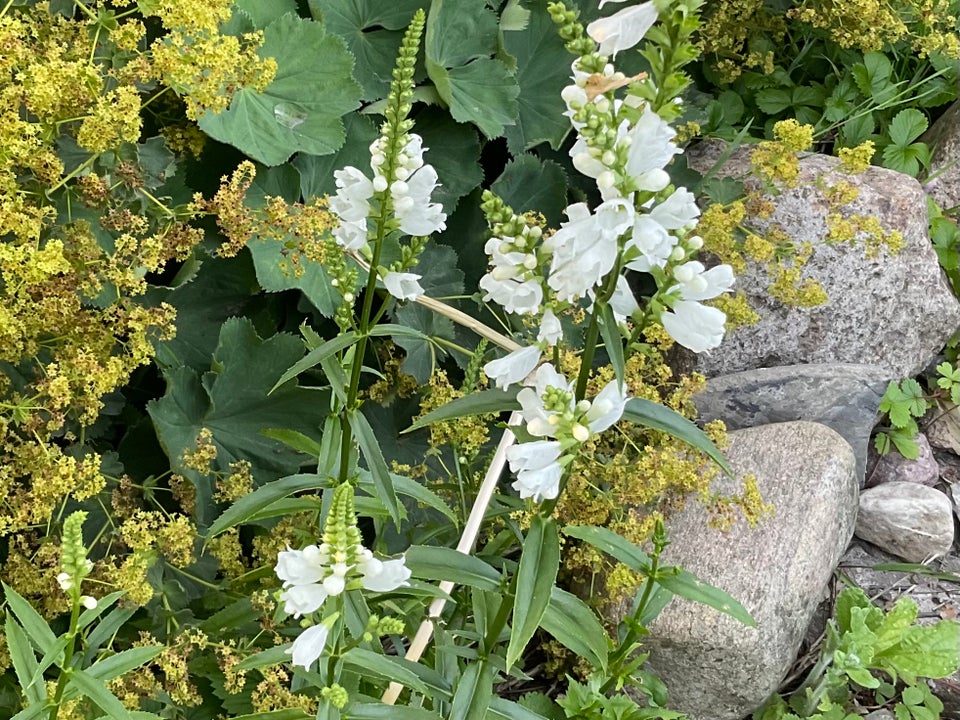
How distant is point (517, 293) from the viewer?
755mm

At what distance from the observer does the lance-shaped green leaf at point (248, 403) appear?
5.13 feet

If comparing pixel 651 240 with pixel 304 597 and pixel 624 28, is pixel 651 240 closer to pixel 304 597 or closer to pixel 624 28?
pixel 624 28

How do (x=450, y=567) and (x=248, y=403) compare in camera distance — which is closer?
(x=450, y=567)

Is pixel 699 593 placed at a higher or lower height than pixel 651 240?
lower

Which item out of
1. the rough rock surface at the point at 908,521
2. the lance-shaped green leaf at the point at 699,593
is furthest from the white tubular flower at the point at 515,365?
the rough rock surface at the point at 908,521

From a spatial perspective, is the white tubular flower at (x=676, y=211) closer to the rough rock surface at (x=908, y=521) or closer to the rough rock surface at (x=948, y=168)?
the rough rock surface at (x=908, y=521)

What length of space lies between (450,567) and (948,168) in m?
1.87

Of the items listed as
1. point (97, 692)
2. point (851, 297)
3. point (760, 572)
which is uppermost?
point (97, 692)

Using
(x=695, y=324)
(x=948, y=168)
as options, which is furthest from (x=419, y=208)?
(x=948, y=168)

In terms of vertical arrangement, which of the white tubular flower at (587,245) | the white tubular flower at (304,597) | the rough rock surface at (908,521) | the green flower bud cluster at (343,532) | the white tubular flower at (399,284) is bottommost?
the rough rock surface at (908,521)

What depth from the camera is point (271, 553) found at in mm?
1325

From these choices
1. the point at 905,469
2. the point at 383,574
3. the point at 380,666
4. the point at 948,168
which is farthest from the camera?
the point at 948,168

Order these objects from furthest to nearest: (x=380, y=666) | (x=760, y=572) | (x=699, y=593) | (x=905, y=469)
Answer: (x=905, y=469) → (x=760, y=572) → (x=699, y=593) → (x=380, y=666)

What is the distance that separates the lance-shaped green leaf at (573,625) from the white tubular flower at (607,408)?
0.77 ft
